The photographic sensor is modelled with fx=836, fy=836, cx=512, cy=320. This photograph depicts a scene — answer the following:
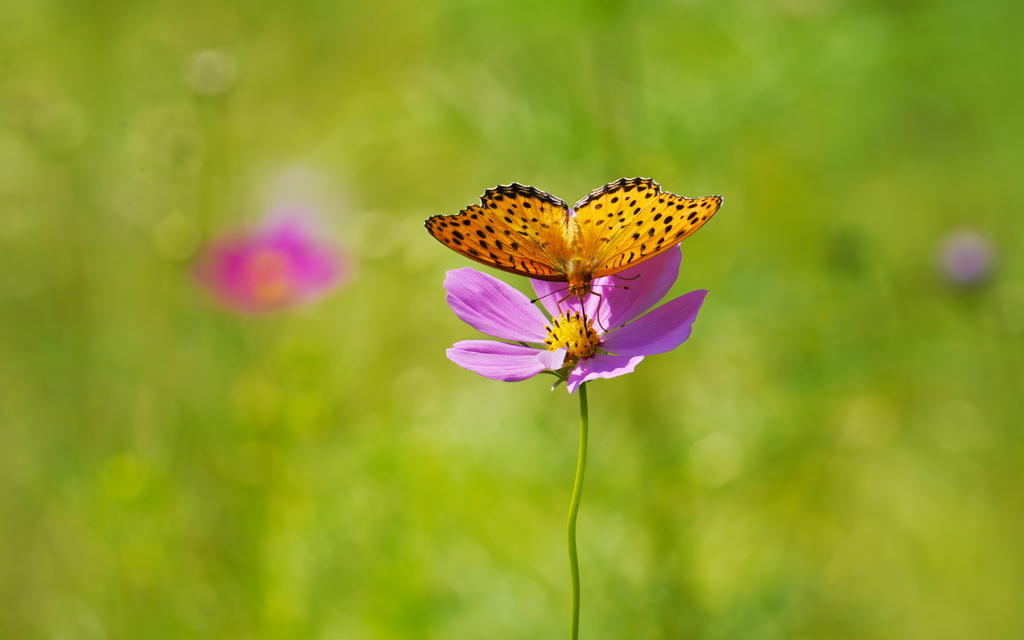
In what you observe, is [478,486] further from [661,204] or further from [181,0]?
[181,0]

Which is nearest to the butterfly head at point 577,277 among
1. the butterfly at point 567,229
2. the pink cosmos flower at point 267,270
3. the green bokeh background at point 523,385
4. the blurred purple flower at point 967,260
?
the butterfly at point 567,229

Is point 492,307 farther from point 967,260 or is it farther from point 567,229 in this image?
point 967,260

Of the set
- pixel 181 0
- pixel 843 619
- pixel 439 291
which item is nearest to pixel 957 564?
pixel 843 619

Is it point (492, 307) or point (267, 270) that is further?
point (267, 270)

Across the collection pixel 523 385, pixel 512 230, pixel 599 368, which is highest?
pixel 512 230

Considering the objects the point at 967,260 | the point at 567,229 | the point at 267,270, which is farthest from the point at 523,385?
the point at 567,229

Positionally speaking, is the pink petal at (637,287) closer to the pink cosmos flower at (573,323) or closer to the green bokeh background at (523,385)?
the pink cosmos flower at (573,323)
